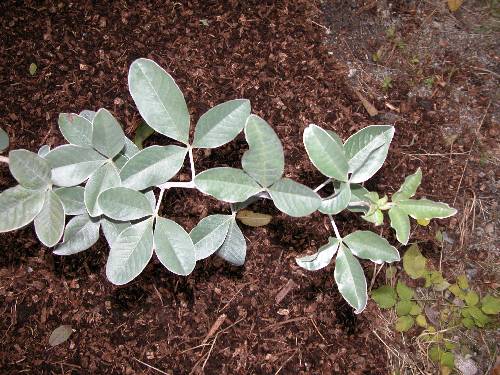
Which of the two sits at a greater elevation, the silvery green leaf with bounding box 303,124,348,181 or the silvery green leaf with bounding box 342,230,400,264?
the silvery green leaf with bounding box 303,124,348,181

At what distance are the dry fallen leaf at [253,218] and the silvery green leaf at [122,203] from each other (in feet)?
2.29

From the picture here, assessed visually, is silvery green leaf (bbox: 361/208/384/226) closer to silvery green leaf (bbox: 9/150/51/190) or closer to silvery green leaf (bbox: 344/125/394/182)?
silvery green leaf (bbox: 344/125/394/182)

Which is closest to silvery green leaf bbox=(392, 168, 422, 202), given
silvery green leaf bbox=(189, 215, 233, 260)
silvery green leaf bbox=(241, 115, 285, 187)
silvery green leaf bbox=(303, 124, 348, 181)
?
silvery green leaf bbox=(303, 124, 348, 181)

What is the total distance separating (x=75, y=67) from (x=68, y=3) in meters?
0.25

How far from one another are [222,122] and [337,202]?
24cm

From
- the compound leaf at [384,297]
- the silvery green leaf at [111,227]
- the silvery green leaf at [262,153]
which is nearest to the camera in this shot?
the silvery green leaf at [262,153]

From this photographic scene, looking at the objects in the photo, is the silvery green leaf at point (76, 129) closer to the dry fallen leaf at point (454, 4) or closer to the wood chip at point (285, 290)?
the wood chip at point (285, 290)

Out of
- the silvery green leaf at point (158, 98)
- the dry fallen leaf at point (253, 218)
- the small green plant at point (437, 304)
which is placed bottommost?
the small green plant at point (437, 304)

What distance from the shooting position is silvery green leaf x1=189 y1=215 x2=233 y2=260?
0.94 metres

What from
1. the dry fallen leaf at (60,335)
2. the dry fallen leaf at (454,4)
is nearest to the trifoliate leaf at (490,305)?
the dry fallen leaf at (454,4)

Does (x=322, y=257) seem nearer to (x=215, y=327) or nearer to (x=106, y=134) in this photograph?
(x=106, y=134)

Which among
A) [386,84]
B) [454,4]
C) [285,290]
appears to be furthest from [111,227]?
[454,4]

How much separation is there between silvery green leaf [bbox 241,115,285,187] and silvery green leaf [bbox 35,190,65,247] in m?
0.32

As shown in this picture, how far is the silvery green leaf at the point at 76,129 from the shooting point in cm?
88
